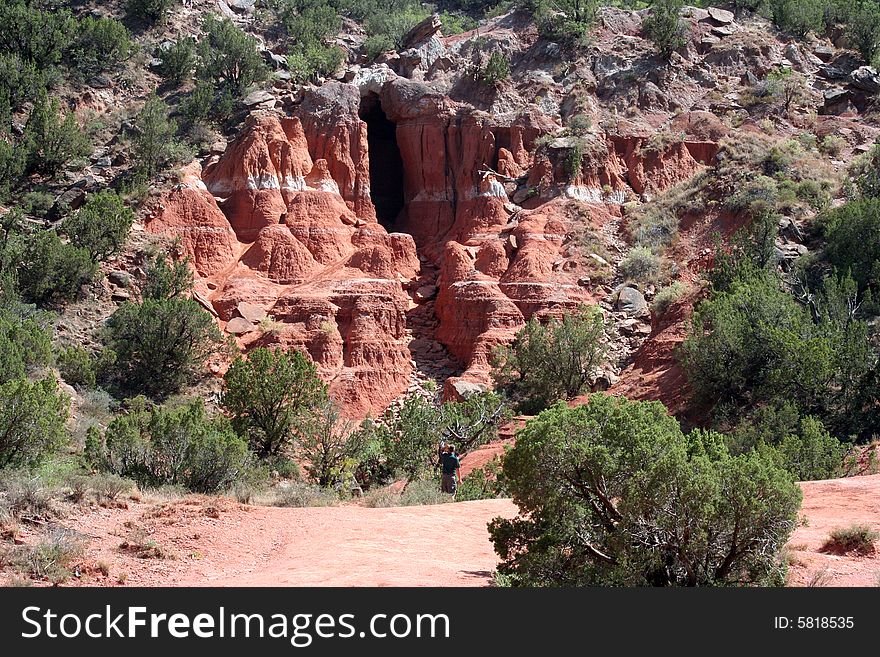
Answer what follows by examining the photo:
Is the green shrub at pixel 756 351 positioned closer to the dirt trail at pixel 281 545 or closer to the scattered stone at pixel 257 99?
the dirt trail at pixel 281 545

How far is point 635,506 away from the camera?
1052cm

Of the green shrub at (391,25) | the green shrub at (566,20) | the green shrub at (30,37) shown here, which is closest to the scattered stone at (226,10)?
the green shrub at (391,25)

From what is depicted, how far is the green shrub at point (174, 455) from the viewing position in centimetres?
1889

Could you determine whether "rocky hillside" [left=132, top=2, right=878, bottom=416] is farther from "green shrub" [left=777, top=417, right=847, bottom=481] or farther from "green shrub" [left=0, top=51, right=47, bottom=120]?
"green shrub" [left=0, top=51, right=47, bottom=120]

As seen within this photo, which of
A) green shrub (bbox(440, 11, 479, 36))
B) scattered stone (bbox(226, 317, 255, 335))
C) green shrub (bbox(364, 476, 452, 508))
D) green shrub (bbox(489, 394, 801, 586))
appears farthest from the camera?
green shrub (bbox(440, 11, 479, 36))

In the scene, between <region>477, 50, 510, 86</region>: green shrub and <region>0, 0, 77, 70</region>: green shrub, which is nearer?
<region>0, 0, 77, 70</region>: green shrub

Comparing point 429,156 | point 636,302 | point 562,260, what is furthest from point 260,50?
point 636,302

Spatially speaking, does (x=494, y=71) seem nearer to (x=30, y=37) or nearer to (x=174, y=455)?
(x=30, y=37)

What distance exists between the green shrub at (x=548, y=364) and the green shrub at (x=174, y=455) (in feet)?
48.5

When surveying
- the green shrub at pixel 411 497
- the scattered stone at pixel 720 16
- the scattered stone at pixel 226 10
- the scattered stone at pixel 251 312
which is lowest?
the scattered stone at pixel 251 312

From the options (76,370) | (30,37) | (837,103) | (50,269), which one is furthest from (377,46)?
(76,370)

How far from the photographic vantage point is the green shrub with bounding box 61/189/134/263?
34594 millimetres

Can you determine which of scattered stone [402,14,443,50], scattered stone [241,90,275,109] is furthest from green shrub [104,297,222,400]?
scattered stone [402,14,443,50]

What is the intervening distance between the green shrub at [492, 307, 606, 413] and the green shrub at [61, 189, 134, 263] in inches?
600
